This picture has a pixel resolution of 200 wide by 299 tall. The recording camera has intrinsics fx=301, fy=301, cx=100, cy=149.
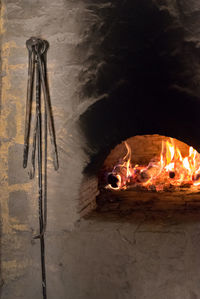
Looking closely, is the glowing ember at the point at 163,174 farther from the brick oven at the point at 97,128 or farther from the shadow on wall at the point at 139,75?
the shadow on wall at the point at 139,75

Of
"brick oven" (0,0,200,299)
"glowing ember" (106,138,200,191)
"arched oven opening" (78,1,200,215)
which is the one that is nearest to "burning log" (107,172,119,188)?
"glowing ember" (106,138,200,191)

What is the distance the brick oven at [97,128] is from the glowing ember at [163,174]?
75cm

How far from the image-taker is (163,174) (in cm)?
287

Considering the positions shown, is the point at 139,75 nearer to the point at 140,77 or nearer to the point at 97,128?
the point at 140,77

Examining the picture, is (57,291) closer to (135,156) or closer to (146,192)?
(146,192)

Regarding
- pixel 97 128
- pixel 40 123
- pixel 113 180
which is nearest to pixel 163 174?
pixel 113 180

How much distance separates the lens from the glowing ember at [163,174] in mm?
2834

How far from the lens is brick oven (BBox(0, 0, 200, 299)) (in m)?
1.87

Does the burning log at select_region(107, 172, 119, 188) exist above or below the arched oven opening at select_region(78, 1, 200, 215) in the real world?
below

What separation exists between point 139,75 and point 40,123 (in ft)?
2.33

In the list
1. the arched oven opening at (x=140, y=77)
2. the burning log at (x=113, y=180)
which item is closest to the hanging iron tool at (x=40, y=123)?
the arched oven opening at (x=140, y=77)

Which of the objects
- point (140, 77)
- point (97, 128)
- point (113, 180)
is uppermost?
point (140, 77)

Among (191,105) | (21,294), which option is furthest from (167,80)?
(21,294)

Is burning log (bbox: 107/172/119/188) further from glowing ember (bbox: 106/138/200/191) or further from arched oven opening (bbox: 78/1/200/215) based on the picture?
arched oven opening (bbox: 78/1/200/215)
